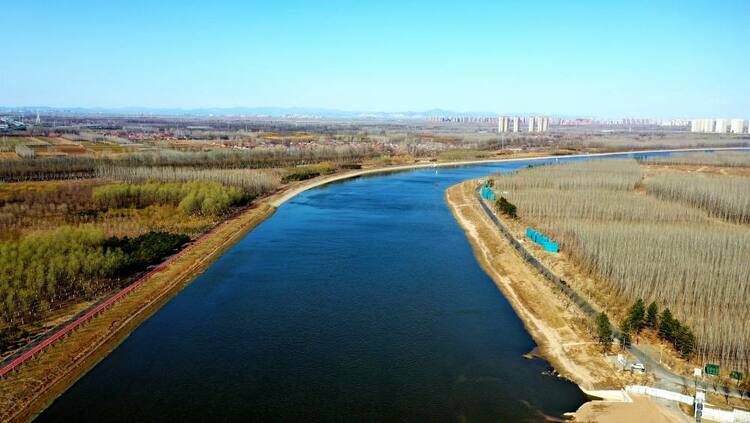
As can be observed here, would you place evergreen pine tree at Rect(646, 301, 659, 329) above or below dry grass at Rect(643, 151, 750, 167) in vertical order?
below

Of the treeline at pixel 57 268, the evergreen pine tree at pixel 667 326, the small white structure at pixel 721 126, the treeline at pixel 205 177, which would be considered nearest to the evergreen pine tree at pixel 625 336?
the evergreen pine tree at pixel 667 326

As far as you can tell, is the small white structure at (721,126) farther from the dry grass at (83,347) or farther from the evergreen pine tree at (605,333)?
the dry grass at (83,347)

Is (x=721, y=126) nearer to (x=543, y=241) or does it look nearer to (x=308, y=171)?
(x=308, y=171)

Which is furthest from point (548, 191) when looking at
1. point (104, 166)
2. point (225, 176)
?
point (104, 166)

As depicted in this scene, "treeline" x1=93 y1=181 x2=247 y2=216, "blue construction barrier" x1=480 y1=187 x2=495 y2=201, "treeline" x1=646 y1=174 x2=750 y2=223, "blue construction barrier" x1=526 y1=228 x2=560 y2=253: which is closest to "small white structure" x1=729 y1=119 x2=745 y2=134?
"treeline" x1=646 y1=174 x2=750 y2=223

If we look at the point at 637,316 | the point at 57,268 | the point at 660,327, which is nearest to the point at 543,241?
the point at 637,316

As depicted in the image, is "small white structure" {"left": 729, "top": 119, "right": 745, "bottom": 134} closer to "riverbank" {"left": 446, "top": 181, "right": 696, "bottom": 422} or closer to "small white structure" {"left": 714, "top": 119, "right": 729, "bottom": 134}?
"small white structure" {"left": 714, "top": 119, "right": 729, "bottom": 134}
